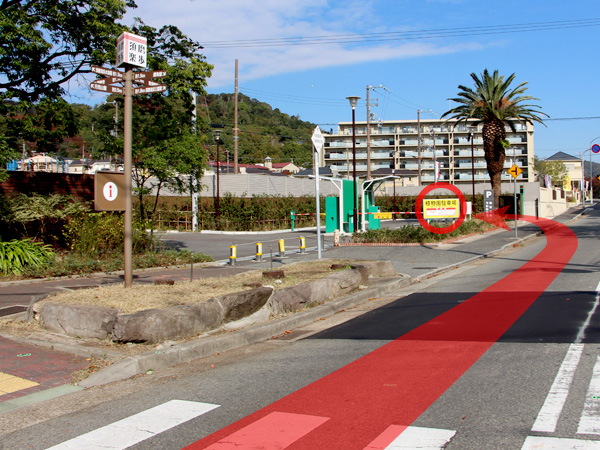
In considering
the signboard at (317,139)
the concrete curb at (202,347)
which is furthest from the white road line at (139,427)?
the signboard at (317,139)

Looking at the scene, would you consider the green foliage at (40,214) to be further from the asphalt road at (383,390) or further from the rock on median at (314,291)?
the asphalt road at (383,390)

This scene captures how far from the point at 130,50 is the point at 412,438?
769 centimetres

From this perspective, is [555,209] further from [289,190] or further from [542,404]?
[542,404]

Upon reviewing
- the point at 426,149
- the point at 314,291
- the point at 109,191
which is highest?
the point at 426,149

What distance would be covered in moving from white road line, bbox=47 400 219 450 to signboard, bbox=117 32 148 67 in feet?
20.0

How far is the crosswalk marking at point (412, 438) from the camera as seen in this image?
4.17 m

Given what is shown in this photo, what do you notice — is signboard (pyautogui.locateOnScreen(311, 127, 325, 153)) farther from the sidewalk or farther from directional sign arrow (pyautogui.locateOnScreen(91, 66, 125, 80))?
directional sign arrow (pyautogui.locateOnScreen(91, 66, 125, 80))

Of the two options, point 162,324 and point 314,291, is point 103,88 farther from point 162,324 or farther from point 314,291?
point 314,291

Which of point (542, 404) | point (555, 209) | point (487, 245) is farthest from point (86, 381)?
point (555, 209)

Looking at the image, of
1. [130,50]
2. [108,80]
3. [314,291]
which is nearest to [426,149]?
[314,291]

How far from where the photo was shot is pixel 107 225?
55.6 ft

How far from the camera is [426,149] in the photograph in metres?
94.4

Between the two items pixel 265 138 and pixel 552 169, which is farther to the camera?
pixel 265 138

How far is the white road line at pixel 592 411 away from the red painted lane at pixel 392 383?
48.6 inches
